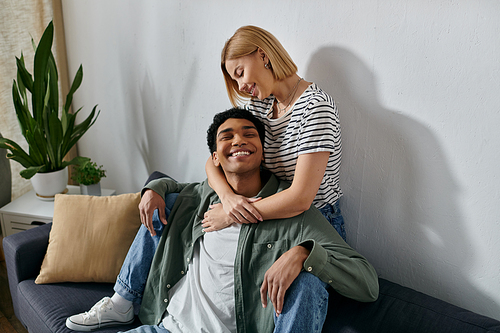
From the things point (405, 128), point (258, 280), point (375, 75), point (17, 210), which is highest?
point (375, 75)

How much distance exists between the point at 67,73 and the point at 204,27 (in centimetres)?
164

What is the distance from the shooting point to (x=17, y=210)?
2.54m

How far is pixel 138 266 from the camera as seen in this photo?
5.69 feet

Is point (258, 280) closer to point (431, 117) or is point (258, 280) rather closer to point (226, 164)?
point (226, 164)

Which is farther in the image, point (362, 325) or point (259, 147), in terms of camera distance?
point (259, 147)

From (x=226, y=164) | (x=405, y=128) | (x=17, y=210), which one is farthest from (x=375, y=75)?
(x=17, y=210)

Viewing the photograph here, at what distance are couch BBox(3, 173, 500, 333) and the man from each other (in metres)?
0.09

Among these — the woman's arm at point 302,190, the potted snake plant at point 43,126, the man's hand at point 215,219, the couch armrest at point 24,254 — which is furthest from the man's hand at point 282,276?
the potted snake plant at point 43,126

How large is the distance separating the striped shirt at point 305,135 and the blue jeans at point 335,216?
0.03 meters

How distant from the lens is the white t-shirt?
1520 millimetres

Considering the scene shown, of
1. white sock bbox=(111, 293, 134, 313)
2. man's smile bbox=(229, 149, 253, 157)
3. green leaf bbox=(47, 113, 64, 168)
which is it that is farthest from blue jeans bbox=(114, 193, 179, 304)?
green leaf bbox=(47, 113, 64, 168)

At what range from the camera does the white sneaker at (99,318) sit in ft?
5.40

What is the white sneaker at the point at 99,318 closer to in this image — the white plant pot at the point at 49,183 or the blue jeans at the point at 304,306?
the blue jeans at the point at 304,306

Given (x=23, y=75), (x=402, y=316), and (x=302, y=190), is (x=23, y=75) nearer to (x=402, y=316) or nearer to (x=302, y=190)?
(x=302, y=190)
